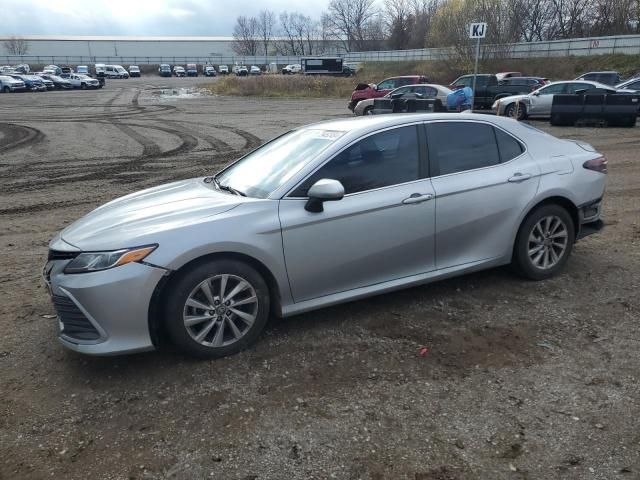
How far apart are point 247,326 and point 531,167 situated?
2886 millimetres

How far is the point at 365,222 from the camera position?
394cm

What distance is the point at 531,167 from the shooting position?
467cm

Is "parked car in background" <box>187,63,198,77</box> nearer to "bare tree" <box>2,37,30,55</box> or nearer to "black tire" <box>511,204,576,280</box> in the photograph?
"bare tree" <box>2,37,30,55</box>

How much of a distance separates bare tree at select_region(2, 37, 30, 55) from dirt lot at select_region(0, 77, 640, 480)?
427 ft

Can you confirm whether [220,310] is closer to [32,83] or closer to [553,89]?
[553,89]

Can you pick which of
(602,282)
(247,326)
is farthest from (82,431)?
(602,282)

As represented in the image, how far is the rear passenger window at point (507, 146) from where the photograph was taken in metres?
4.66

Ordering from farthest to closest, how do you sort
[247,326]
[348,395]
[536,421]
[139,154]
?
[139,154] < [247,326] < [348,395] < [536,421]

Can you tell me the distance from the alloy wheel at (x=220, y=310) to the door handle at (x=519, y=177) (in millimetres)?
2490

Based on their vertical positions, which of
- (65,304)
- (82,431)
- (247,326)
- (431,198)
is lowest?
(82,431)

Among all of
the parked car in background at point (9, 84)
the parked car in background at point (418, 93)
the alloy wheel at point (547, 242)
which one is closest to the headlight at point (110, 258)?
the alloy wheel at point (547, 242)

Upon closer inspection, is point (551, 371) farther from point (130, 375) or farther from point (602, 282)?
point (130, 375)

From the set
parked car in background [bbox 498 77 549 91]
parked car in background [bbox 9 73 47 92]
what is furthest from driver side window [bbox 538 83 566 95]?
parked car in background [bbox 9 73 47 92]

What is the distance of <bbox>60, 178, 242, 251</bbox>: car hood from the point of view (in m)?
3.47
